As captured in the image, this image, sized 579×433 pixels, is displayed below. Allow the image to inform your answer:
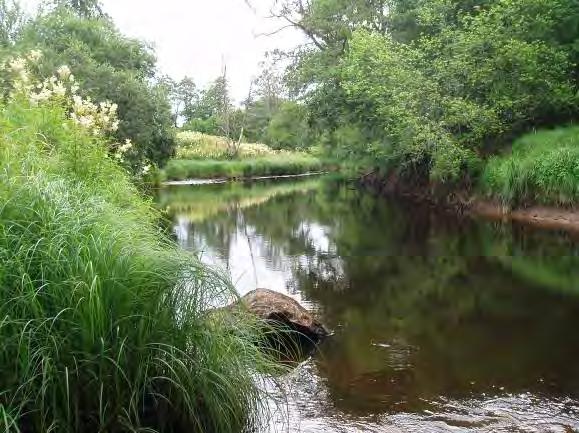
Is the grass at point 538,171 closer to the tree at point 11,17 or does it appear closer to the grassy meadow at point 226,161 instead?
the grassy meadow at point 226,161

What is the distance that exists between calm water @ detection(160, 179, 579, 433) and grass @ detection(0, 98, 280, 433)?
1009 mm

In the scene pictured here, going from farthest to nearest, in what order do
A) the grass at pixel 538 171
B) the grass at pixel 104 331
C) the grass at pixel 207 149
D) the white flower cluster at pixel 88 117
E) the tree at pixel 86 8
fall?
the grass at pixel 207 149 → the tree at pixel 86 8 → the grass at pixel 538 171 → the white flower cluster at pixel 88 117 → the grass at pixel 104 331

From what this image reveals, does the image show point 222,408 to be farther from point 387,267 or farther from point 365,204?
point 365,204

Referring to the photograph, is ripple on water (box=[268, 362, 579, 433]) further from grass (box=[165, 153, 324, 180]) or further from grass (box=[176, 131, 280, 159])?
grass (box=[176, 131, 280, 159])

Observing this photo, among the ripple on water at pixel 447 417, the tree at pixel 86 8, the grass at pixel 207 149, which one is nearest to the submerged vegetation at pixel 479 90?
the ripple on water at pixel 447 417

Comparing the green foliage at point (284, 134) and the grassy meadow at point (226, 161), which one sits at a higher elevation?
the green foliage at point (284, 134)

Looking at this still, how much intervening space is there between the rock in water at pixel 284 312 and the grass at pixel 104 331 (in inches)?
80.4

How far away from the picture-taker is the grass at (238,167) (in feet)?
125

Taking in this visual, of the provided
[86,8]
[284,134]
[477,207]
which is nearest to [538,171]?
[477,207]

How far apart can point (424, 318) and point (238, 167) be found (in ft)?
112

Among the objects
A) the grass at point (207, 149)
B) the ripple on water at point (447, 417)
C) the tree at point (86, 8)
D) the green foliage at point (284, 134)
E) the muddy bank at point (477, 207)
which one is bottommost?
the ripple on water at point (447, 417)

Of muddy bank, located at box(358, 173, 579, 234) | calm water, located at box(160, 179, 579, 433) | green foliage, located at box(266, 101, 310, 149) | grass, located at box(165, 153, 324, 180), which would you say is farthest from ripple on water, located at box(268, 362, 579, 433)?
green foliage, located at box(266, 101, 310, 149)

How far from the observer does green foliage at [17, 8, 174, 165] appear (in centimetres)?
2134

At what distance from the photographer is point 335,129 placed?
27609 millimetres
